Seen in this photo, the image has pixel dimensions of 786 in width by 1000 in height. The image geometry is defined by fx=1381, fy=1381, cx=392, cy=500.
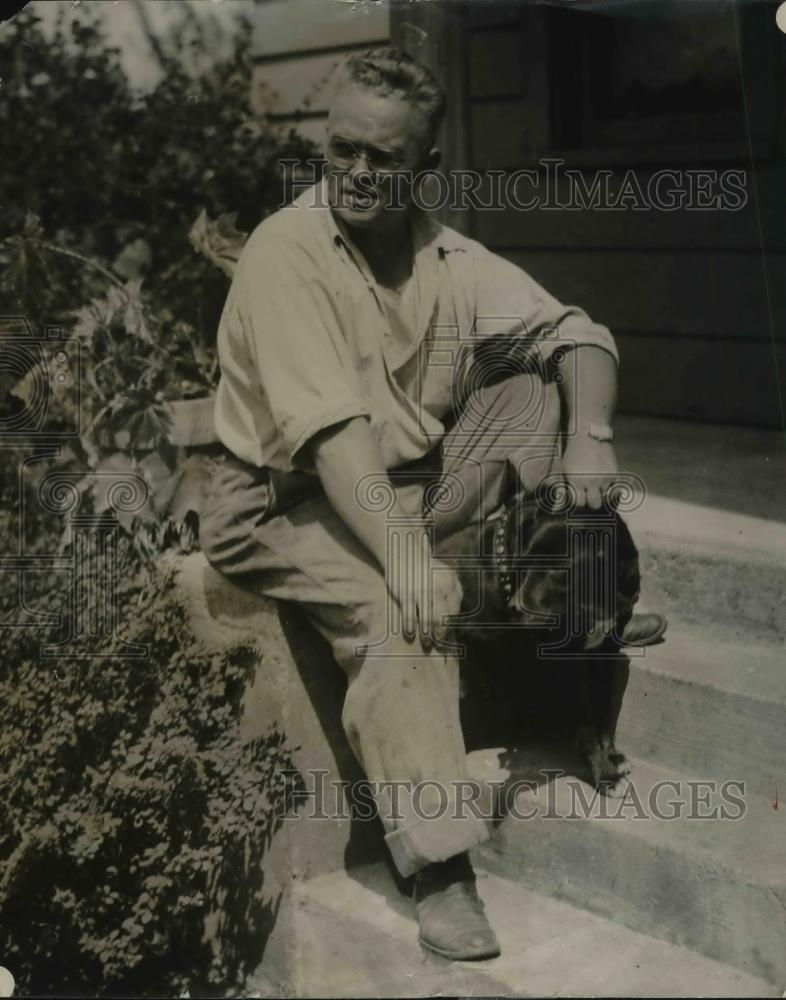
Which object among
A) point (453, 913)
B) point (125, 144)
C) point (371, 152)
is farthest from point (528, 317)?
point (125, 144)

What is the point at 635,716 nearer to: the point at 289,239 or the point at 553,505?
the point at 553,505

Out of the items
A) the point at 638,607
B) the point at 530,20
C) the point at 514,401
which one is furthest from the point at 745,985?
the point at 530,20

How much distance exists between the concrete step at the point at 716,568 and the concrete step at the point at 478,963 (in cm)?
88

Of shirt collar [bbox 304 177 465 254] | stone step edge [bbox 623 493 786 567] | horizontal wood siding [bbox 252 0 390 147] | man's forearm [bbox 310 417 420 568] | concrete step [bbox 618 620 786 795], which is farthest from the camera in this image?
horizontal wood siding [bbox 252 0 390 147]

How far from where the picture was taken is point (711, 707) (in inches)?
134

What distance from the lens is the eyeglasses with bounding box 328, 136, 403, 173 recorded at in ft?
10.8

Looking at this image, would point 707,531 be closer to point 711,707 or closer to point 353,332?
point 711,707

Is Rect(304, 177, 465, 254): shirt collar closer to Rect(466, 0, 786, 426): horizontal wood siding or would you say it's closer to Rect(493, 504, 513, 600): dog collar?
Rect(493, 504, 513, 600): dog collar

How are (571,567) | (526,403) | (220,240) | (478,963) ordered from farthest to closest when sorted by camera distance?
(220,240), (526,403), (571,567), (478,963)

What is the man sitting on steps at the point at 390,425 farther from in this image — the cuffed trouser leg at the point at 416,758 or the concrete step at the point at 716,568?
the concrete step at the point at 716,568

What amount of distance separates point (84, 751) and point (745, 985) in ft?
5.57

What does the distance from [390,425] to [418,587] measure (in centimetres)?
47

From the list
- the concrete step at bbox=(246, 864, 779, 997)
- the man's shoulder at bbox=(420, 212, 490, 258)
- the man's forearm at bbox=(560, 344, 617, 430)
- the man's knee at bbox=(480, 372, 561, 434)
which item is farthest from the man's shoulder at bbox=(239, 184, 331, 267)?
the concrete step at bbox=(246, 864, 779, 997)

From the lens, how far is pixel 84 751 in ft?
11.6
